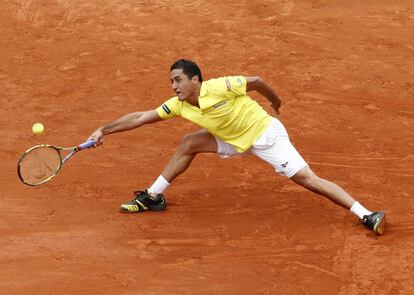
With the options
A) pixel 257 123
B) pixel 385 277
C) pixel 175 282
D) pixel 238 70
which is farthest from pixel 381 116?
pixel 175 282

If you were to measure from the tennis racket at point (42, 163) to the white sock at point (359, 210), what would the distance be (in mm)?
2582

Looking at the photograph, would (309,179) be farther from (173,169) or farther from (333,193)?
(173,169)

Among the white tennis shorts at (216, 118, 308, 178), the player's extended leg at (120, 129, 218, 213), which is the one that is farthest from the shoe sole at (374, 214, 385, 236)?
the player's extended leg at (120, 129, 218, 213)

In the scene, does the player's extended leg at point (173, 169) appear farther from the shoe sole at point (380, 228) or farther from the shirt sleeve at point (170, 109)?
the shoe sole at point (380, 228)

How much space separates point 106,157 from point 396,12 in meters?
6.49

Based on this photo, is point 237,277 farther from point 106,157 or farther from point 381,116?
point 381,116

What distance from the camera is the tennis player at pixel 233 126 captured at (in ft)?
26.8

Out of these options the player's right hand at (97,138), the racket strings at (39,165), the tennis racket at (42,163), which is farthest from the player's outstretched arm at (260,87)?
the racket strings at (39,165)

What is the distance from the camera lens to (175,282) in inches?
293

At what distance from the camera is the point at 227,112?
8250mm

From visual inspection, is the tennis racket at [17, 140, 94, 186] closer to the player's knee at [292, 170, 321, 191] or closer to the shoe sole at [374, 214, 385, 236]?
the player's knee at [292, 170, 321, 191]

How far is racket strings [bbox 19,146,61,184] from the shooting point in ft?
26.9

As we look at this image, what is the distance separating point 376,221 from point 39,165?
10.7ft

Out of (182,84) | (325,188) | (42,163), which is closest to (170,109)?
(182,84)
